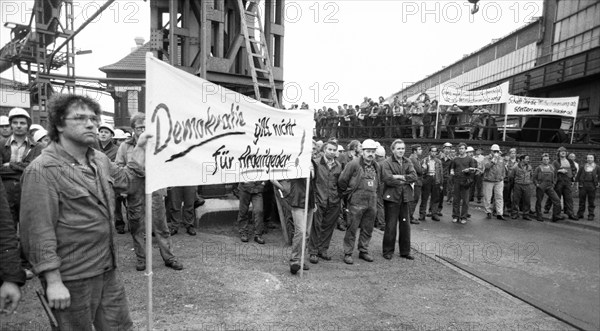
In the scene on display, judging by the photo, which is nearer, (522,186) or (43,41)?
(522,186)

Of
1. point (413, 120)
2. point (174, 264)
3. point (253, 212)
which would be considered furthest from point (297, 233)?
point (413, 120)

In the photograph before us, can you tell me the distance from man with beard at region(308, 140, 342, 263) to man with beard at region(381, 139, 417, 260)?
881 mm

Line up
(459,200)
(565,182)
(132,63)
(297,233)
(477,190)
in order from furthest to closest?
(132,63) → (477,190) → (565,182) → (459,200) → (297,233)

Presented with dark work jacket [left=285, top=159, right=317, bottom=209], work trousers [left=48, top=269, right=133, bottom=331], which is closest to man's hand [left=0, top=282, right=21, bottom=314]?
work trousers [left=48, top=269, right=133, bottom=331]

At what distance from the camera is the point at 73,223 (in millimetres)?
2260

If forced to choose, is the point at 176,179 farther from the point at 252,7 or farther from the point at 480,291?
the point at 252,7

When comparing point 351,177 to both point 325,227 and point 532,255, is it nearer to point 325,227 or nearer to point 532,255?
point 325,227

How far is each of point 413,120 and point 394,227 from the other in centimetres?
1064

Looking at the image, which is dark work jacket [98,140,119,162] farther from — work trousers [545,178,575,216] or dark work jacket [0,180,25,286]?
work trousers [545,178,575,216]

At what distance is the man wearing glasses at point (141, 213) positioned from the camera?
4777mm

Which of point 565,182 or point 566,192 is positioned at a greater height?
point 565,182

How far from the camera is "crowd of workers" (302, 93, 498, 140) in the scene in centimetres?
1518

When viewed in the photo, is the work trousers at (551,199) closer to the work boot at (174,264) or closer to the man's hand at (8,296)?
the work boot at (174,264)

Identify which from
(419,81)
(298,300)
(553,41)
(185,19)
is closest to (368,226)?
(298,300)
